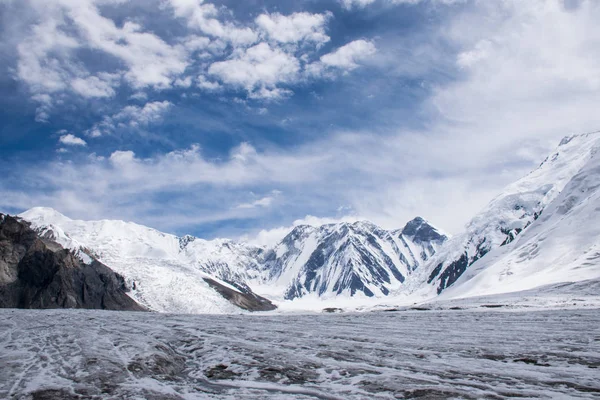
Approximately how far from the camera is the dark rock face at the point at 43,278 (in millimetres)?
136000

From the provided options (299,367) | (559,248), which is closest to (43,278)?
(299,367)

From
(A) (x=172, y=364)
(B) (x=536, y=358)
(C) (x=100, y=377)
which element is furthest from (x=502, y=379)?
(C) (x=100, y=377)

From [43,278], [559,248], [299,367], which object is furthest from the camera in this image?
[559,248]

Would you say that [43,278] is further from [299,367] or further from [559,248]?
[559,248]

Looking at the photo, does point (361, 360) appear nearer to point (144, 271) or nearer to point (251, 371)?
point (251, 371)

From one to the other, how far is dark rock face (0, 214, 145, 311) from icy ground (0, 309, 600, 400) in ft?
442

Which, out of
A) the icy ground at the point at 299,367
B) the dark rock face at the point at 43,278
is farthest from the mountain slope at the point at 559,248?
the dark rock face at the point at 43,278

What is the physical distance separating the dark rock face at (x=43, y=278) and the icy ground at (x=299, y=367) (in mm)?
134703

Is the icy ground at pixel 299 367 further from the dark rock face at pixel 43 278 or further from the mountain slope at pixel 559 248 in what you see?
the dark rock face at pixel 43 278

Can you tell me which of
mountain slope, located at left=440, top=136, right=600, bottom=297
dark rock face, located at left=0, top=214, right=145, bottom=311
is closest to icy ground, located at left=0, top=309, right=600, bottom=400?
mountain slope, located at left=440, top=136, right=600, bottom=297

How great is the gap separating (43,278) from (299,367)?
153 metres

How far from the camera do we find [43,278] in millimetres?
141500

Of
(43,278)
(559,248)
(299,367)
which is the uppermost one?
(559,248)

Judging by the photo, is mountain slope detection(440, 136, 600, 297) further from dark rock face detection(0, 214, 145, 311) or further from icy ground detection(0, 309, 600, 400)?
dark rock face detection(0, 214, 145, 311)
